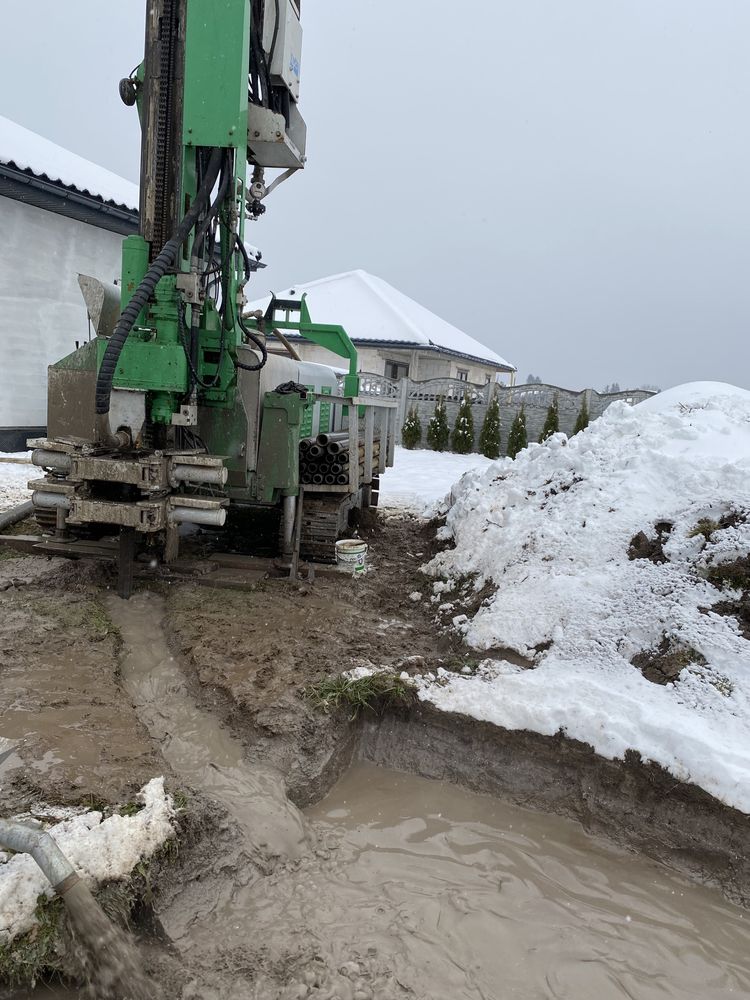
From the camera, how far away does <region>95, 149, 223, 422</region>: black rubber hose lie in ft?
14.3

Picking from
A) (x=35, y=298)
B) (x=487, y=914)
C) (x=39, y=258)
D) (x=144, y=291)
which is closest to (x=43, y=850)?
(x=487, y=914)

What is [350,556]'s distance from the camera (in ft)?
20.5

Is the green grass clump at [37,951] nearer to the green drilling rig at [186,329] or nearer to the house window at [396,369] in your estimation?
the green drilling rig at [186,329]

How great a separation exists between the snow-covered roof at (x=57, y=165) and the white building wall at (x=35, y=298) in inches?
25.9

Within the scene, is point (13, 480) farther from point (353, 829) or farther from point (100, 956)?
point (100, 956)

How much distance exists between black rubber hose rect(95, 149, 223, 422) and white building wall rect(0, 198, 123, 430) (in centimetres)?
779

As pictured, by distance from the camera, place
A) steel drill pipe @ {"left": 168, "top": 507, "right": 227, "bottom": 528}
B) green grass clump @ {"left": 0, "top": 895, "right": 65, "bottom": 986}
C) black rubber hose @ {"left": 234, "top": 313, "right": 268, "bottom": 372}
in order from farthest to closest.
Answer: black rubber hose @ {"left": 234, "top": 313, "right": 268, "bottom": 372}, steel drill pipe @ {"left": 168, "top": 507, "right": 227, "bottom": 528}, green grass clump @ {"left": 0, "top": 895, "right": 65, "bottom": 986}

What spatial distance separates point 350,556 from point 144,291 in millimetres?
2908

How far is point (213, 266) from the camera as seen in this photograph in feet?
17.2

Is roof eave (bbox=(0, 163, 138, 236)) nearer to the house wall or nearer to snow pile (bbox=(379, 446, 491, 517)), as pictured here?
snow pile (bbox=(379, 446, 491, 517))

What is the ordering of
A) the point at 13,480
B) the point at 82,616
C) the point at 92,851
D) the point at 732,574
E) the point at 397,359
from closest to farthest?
the point at 92,851 < the point at 732,574 < the point at 82,616 < the point at 13,480 < the point at 397,359

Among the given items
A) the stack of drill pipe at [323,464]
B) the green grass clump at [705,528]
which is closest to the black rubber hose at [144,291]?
the stack of drill pipe at [323,464]

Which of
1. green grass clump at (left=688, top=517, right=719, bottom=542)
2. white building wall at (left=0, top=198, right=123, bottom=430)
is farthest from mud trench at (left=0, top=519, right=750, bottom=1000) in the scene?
white building wall at (left=0, top=198, right=123, bottom=430)

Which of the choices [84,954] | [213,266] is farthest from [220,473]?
[84,954]
